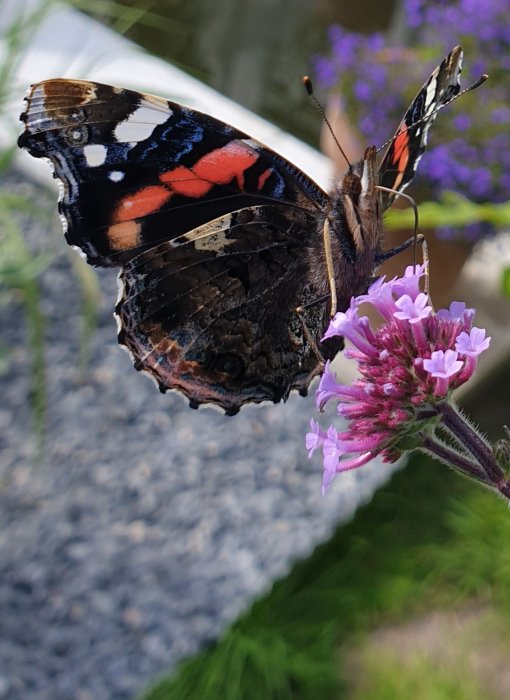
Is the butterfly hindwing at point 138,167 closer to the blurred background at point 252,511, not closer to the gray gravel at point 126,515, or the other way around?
the blurred background at point 252,511

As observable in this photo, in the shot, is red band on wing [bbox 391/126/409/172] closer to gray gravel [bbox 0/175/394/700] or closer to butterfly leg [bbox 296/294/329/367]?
butterfly leg [bbox 296/294/329/367]

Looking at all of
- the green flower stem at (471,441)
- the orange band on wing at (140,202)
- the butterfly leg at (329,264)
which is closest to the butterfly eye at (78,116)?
the orange band on wing at (140,202)

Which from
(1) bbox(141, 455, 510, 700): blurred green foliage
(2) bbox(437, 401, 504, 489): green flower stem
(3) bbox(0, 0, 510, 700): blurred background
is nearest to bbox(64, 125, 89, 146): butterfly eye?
(2) bbox(437, 401, 504, 489): green flower stem

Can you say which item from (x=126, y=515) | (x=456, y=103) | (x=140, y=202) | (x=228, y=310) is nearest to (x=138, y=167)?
(x=140, y=202)

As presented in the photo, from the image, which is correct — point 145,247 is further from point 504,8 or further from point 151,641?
point 504,8

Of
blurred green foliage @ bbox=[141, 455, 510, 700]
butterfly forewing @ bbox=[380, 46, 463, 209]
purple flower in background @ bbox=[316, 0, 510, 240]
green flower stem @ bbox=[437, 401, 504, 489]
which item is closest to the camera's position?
green flower stem @ bbox=[437, 401, 504, 489]

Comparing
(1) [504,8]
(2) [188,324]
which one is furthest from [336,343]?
(1) [504,8]
